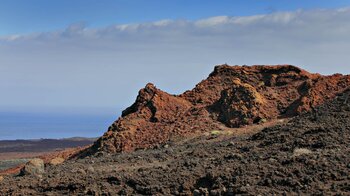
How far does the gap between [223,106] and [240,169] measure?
12.4 m

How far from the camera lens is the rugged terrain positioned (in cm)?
1205

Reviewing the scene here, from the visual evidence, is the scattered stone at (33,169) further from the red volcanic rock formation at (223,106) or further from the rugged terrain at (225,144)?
the red volcanic rock formation at (223,106)

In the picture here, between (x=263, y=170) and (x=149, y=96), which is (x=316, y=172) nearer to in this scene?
(x=263, y=170)

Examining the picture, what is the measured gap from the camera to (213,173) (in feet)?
41.7

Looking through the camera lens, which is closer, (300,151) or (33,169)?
(300,151)

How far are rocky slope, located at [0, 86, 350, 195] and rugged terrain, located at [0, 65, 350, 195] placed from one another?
23 millimetres

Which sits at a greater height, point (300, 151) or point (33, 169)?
point (300, 151)

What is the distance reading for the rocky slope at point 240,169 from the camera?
1151 cm

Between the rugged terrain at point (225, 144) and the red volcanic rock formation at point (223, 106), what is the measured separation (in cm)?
4

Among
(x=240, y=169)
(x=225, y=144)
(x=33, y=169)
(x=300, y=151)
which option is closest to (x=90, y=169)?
(x=33, y=169)

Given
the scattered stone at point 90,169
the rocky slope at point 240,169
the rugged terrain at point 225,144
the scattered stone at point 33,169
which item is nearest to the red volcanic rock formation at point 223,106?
the rugged terrain at point 225,144

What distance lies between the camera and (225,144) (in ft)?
60.3

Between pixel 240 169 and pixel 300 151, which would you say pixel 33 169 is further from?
pixel 300 151

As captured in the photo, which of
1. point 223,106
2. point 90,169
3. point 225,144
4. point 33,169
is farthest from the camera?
point 223,106
